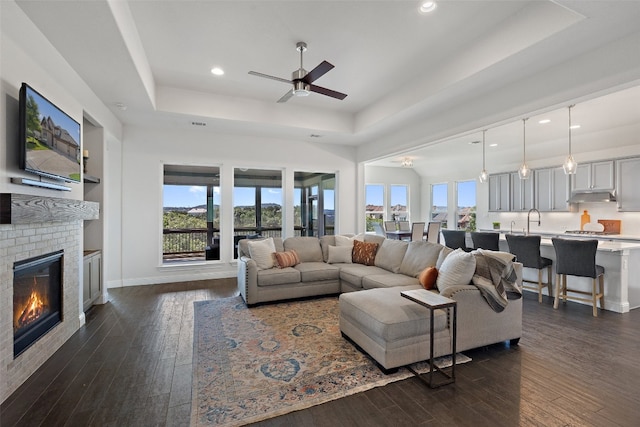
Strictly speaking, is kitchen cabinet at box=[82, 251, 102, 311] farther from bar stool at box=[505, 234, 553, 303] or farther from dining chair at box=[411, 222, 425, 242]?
dining chair at box=[411, 222, 425, 242]

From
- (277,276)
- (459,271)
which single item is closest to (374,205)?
(277,276)

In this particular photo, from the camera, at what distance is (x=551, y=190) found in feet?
23.3

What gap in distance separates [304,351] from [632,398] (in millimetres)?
2508

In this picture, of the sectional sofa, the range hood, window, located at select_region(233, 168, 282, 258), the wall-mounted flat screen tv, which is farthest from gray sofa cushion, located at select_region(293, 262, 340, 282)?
the range hood

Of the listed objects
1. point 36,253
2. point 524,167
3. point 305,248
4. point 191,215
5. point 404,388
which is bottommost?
point 404,388

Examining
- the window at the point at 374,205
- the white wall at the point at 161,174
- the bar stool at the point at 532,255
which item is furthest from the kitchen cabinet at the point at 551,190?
the white wall at the point at 161,174

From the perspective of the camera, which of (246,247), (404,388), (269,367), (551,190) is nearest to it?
(404,388)

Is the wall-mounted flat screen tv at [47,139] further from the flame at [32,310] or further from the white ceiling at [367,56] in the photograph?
the flame at [32,310]

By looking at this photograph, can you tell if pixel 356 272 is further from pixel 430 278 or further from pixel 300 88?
pixel 300 88

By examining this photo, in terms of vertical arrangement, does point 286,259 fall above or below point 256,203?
below

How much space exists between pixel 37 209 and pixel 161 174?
3422 millimetres

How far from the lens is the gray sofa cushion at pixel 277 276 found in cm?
435

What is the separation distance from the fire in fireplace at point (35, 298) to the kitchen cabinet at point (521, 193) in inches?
354

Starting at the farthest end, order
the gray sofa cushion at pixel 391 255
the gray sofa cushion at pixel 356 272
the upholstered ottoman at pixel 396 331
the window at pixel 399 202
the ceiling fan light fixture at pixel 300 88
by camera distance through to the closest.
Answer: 1. the window at pixel 399 202
2. the gray sofa cushion at pixel 391 255
3. the gray sofa cushion at pixel 356 272
4. the ceiling fan light fixture at pixel 300 88
5. the upholstered ottoman at pixel 396 331
